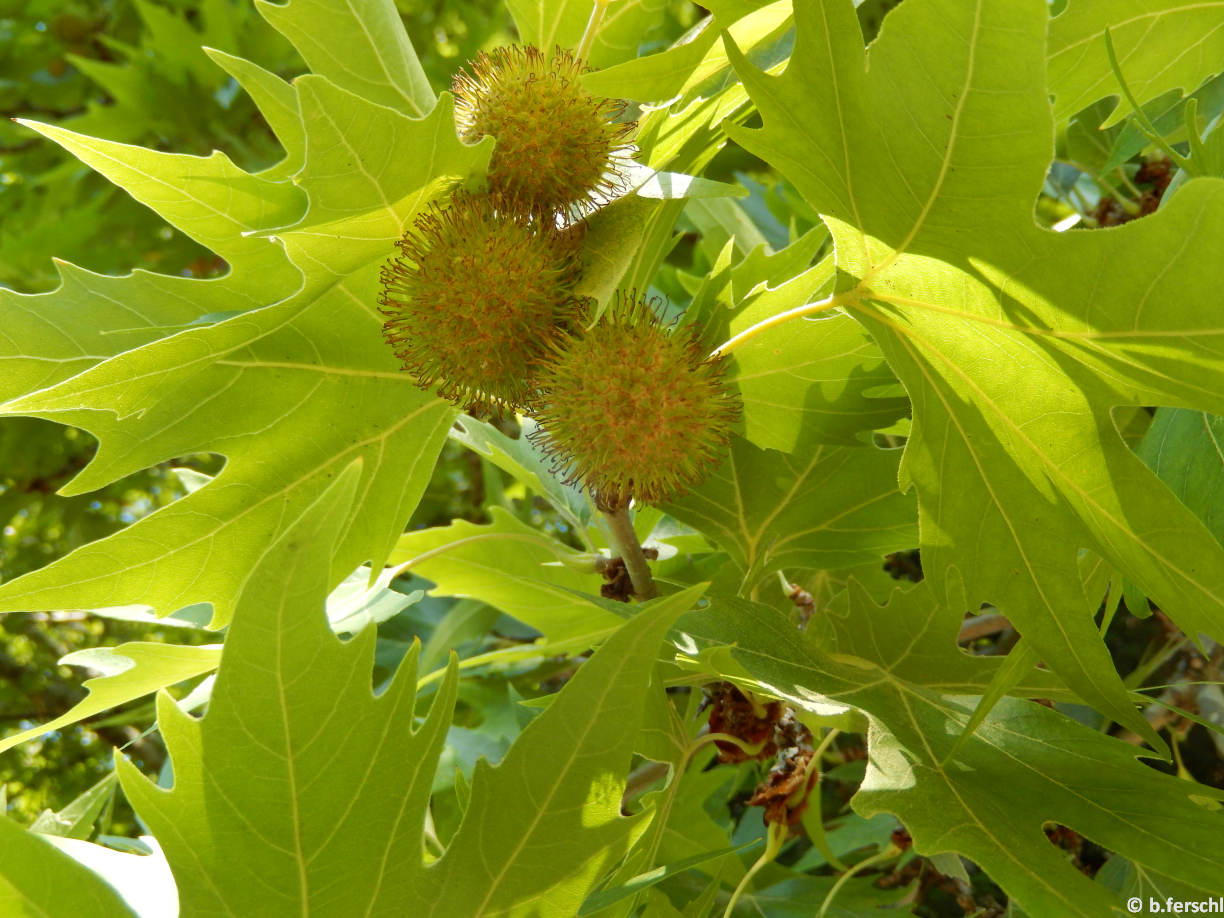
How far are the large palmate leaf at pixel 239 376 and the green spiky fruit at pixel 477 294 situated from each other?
0.14 feet

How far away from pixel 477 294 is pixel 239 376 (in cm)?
33

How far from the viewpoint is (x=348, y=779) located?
1.02m

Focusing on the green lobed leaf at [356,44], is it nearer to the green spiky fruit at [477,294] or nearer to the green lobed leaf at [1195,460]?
the green spiky fruit at [477,294]

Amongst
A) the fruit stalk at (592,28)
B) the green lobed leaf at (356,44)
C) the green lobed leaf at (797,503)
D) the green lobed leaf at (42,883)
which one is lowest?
the green lobed leaf at (797,503)

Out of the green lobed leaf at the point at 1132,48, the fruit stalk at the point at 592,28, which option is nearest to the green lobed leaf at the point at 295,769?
the fruit stalk at the point at 592,28

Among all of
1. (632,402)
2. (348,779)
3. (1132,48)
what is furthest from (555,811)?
(1132,48)

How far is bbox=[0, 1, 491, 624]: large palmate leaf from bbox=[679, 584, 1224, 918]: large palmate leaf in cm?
53

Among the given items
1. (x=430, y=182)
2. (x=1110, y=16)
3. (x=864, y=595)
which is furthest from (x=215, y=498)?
(x=1110, y=16)

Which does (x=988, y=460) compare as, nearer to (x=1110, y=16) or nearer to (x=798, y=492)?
(x=798, y=492)

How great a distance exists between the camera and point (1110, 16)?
1.38 metres

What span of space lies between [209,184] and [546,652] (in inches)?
28.6

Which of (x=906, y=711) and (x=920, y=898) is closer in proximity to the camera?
(x=906, y=711)

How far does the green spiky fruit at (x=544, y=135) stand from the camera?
1.25m

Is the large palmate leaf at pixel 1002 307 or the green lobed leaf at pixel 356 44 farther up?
the green lobed leaf at pixel 356 44
